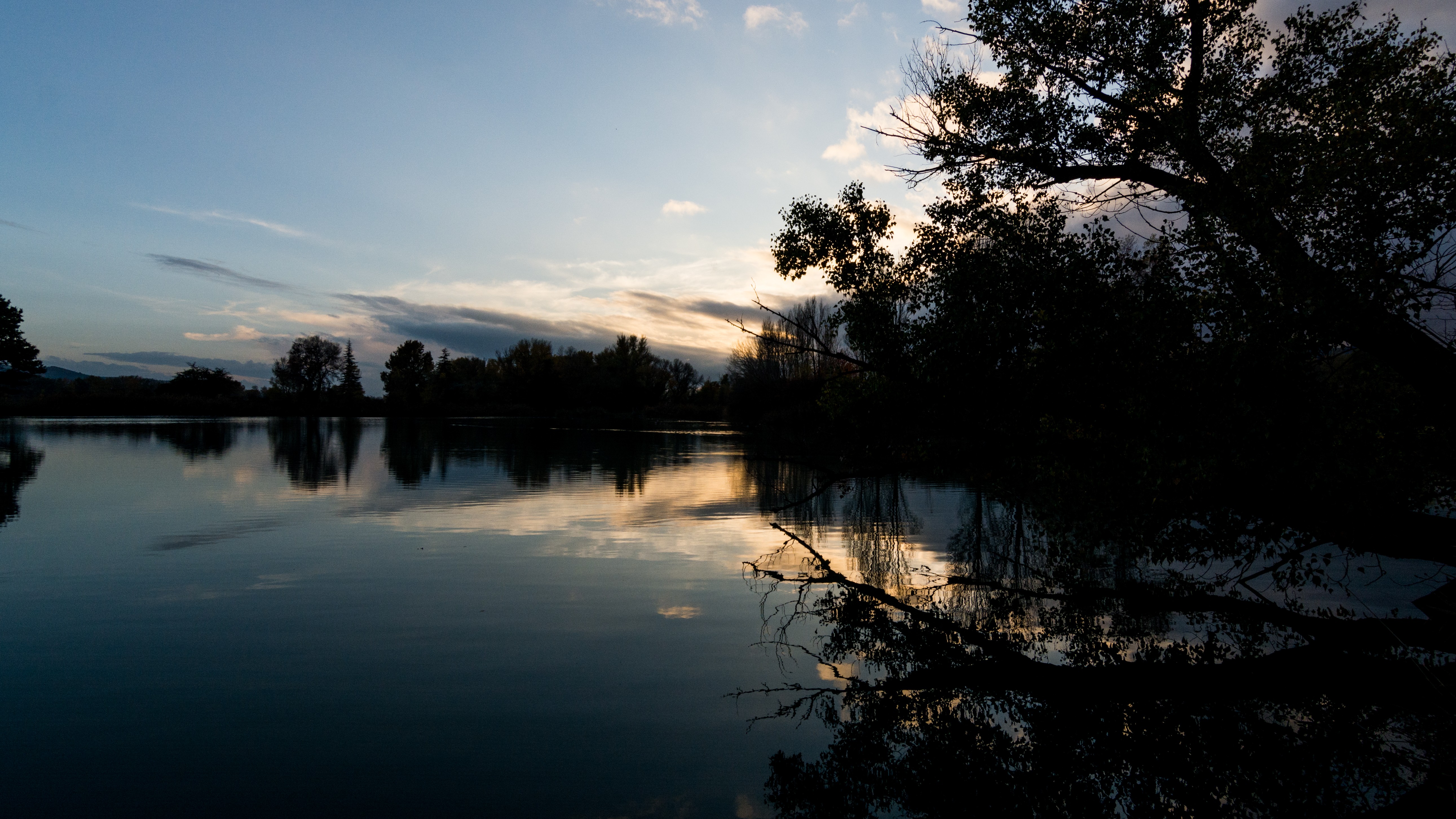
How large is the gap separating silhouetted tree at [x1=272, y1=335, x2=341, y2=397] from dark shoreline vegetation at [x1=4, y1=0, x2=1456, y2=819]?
350 feet

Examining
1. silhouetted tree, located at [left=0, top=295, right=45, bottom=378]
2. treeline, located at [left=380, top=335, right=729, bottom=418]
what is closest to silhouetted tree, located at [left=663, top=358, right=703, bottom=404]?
treeline, located at [left=380, top=335, right=729, bottom=418]

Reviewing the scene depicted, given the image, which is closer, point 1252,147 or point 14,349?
point 1252,147

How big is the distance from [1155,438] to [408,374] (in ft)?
398

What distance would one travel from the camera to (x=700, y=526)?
1516 cm

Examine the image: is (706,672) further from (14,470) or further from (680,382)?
(680,382)

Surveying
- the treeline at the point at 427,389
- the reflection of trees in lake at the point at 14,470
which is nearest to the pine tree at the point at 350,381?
the treeline at the point at 427,389

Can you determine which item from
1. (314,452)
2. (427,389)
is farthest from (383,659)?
(427,389)

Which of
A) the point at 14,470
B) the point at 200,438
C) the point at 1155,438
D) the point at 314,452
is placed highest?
the point at 1155,438

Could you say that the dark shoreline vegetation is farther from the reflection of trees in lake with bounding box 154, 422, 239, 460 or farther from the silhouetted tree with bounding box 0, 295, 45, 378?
the silhouetted tree with bounding box 0, 295, 45, 378

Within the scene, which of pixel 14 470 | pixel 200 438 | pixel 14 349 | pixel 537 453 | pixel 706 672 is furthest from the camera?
pixel 14 349

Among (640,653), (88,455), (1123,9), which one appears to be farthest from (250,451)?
(1123,9)

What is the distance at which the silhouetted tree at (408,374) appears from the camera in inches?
4525

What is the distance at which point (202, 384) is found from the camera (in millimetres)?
94938

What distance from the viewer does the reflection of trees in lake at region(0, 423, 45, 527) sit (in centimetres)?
1482
